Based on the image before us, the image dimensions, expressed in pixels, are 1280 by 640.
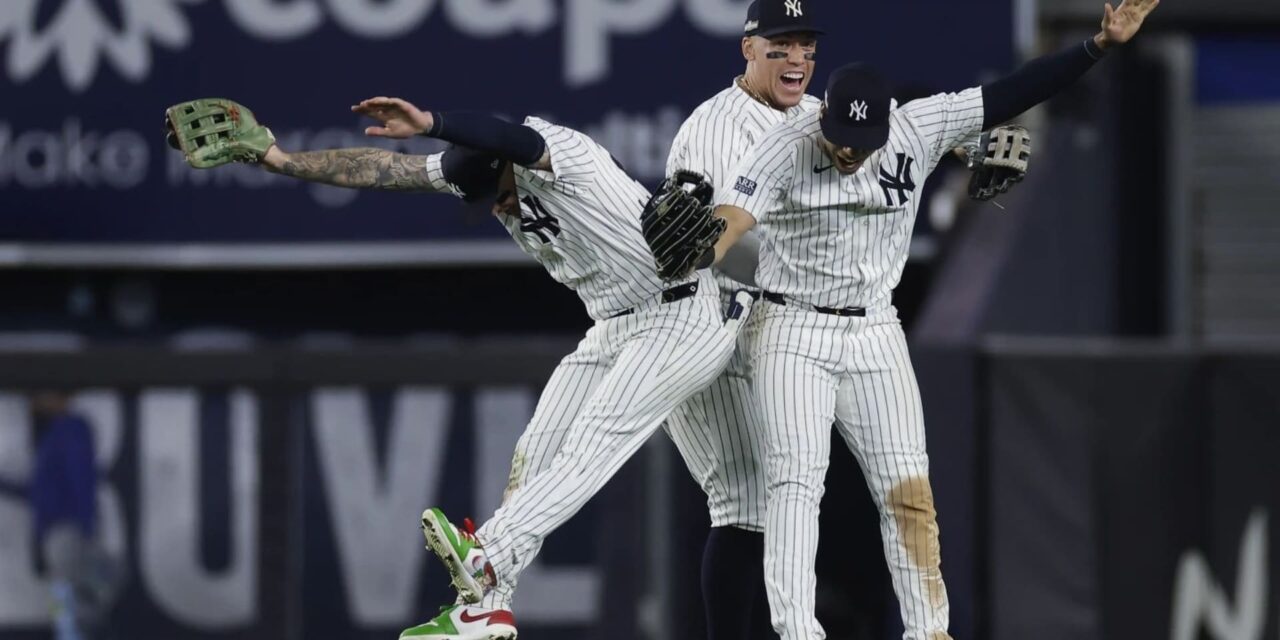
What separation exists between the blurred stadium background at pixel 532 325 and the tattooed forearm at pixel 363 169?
90.9 inches

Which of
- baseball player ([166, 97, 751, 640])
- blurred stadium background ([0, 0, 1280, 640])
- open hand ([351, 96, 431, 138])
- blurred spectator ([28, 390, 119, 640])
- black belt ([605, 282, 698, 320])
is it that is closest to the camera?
open hand ([351, 96, 431, 138])

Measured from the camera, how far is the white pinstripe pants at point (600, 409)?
212 inches

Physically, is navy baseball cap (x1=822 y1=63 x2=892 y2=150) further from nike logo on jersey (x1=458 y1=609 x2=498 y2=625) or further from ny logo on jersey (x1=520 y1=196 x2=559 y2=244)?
nike logo on jersey (x1=458 y1=609 x2=498 y2=625)

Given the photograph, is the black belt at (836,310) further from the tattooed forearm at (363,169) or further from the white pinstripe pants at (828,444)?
the tattooed forearm at (363,169)

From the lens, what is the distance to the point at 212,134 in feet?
17.5

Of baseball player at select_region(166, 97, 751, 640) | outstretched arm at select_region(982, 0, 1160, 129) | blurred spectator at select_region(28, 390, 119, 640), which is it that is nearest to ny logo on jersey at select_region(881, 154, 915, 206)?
outstretched arm at select_region(982, 0, 1160, 129)

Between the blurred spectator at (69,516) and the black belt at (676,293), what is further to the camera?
the blurred spectator at (69,516)

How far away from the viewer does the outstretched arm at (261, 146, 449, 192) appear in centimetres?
552

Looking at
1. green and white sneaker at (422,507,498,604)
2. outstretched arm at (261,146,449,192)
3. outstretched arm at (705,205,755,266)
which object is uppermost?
outstretched arm at (261,146,449,192)

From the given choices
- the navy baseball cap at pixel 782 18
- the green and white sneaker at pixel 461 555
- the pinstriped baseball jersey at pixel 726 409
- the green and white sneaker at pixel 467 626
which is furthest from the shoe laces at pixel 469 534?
the navy baseball cap at pixel 782 18

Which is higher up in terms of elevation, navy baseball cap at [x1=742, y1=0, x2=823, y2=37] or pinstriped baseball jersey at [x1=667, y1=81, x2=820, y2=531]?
navy baseball cap at [x1=742, y1=0, x2=823, y2=37]

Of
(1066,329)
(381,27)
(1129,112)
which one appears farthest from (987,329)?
(381,27)

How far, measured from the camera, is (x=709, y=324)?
559 cm

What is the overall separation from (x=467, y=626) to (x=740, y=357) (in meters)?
1.07
